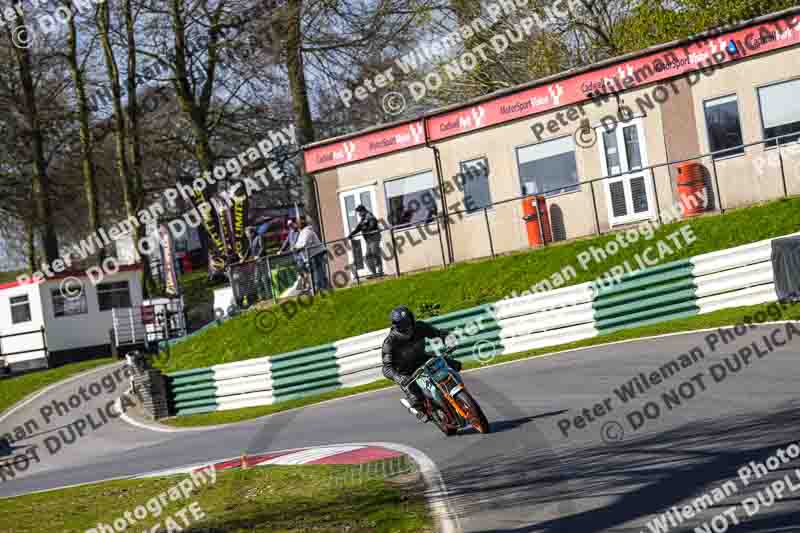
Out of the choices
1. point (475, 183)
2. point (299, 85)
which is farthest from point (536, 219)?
point (299, 85)

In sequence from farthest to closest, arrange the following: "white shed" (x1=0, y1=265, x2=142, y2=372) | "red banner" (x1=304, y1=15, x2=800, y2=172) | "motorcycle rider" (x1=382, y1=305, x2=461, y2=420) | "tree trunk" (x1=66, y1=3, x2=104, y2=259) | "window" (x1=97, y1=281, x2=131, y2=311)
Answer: "window" (x1=97, y1=281, x2=131, y2=311)
"tree trunk" (x1=66, y1=3, x2=104, y2=259)
"white shed" (x1=0, y1=265, x2=142, y2=372)
"red banner" (x1=304, y1=15, x2=800, y2=172)
"motorcycle rider" (x1=382, y1=305, x2=461, y2=420)

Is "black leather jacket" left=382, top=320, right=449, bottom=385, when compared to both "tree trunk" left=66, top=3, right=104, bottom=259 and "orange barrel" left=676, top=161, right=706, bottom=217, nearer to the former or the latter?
"orange barrel" left=676, top=161, right=706, bottom=217

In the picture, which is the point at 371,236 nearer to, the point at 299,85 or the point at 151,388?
the point at 151,388

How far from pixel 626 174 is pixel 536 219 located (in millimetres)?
2496

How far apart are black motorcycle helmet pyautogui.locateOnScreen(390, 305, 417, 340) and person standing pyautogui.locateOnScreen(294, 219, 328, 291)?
551 inches

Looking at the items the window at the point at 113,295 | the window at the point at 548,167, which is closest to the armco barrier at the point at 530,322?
the window at the point at 548,167

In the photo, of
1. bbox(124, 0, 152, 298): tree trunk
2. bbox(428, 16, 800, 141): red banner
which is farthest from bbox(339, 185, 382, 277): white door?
bbox(124, 0, 152, 298): tree trunk

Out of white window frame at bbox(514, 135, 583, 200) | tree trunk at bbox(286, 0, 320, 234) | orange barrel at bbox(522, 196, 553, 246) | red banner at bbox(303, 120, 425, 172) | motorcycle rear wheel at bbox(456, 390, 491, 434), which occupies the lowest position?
motorcycle rear wheel at bbox(456, 390, 491, 434)

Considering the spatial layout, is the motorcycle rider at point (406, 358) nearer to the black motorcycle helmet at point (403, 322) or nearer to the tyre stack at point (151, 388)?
the black motorcycle helmet at point (403, 322)

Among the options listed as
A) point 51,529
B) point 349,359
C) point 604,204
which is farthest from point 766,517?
point 604,204

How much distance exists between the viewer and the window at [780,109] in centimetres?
2134

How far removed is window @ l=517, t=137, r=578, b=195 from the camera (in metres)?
24.7

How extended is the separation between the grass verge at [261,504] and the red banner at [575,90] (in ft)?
47.6

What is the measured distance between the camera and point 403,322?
42.0ft
